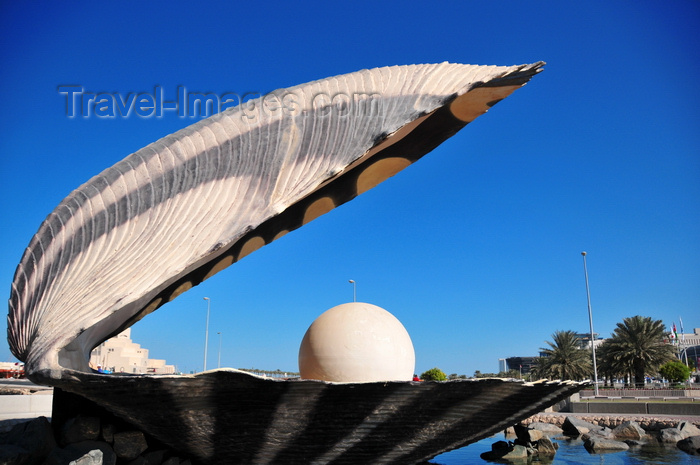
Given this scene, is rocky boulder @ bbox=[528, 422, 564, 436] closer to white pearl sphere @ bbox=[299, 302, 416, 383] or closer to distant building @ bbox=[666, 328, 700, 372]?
white pearl sphere @ bbox=[299, 302, 416, 383]

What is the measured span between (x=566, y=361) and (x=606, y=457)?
24147mm

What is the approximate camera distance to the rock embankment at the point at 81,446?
17.1 ft

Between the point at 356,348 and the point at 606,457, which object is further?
the point at 606,457

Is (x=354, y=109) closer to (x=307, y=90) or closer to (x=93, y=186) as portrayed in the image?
(x=307, y=90)

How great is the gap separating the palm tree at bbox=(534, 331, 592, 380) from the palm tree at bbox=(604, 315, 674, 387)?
1.89 metres

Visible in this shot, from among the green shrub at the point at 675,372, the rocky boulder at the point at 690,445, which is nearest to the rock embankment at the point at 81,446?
the rocky boulder at the point at 690,445

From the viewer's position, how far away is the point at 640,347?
3406 cm

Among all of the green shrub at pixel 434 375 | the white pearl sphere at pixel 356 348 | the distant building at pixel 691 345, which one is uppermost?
the white pearl sphere at pixel 356 348

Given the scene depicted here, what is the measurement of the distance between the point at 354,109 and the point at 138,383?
3.85 m

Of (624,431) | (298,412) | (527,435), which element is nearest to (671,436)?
(624,431)

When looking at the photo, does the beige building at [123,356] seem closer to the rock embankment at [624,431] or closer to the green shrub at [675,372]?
the rock embankment at [624,431]

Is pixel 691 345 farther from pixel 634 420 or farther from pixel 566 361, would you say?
pixel 634 420

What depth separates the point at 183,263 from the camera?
521 cm

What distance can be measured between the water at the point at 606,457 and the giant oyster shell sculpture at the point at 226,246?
22.1 ft
